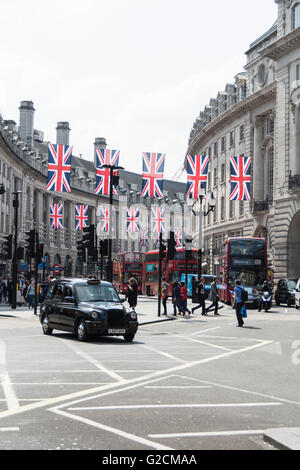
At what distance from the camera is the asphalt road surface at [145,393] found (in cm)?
699

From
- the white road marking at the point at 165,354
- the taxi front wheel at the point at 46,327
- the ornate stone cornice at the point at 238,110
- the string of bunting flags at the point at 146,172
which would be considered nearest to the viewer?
the white road marking at the point at 165,354

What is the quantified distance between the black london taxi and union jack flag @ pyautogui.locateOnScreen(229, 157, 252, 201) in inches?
1029

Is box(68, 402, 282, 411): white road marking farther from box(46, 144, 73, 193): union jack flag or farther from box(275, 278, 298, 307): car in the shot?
box(275, 278, 298, 307): car

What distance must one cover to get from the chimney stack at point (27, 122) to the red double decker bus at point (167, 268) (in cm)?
3268

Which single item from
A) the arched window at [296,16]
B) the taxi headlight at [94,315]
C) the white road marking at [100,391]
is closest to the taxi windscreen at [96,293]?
the taxi headlight at [94,315]

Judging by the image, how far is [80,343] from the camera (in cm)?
1847

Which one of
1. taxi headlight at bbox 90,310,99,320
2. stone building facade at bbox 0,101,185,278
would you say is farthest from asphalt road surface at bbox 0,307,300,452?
stone building facade at bbox 0,101,185,278

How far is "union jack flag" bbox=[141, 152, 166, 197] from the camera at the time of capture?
39156mm

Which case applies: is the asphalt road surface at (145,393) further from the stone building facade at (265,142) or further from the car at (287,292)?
the stone building facade at (265,142)

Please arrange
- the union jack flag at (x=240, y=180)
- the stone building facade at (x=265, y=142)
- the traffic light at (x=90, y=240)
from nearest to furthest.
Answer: the traffic light at (x=90, y=240) → the union jack flag at (x=240, y=180) → the stone building facade at (x=265, y=142)

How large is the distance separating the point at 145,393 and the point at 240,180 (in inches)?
1468

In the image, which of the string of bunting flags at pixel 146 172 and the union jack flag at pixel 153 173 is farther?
the union jack flag at pixel 153 173

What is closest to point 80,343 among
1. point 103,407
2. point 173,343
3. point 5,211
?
point 173,343

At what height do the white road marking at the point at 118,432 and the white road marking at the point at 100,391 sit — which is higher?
the white road marking at the point at 118,432
